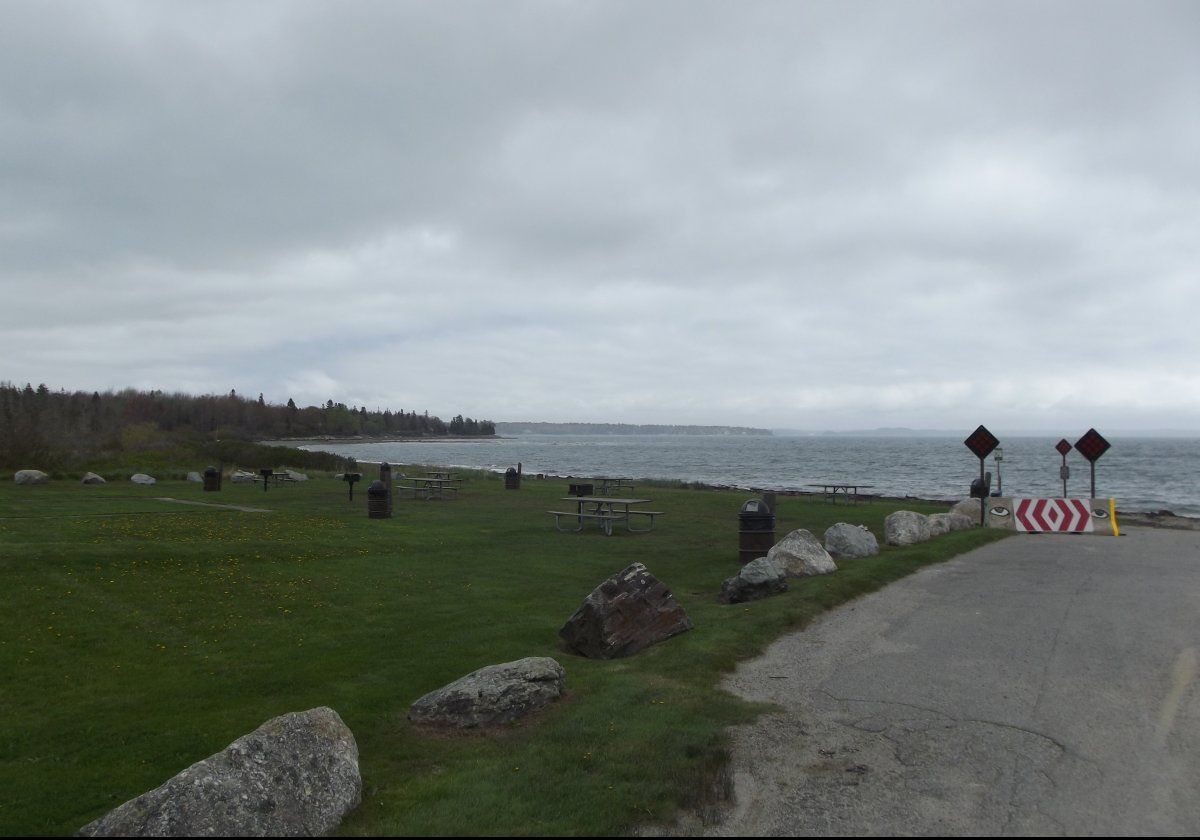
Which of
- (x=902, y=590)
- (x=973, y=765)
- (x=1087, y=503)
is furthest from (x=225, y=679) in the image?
(x=1087, y=503)

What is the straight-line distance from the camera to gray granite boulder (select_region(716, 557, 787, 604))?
34.7 feet

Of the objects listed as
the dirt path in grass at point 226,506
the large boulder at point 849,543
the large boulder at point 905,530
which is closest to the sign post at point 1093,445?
the large boulder at point 905,530

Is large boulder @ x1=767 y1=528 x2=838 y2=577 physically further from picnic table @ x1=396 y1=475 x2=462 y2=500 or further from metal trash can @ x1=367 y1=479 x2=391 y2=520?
picnic table @ x1=396 y1=475 x2=462 y2=500

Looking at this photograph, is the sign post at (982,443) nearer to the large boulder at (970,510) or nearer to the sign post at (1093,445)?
the large boulder at (970,510)

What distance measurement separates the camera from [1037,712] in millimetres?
5836

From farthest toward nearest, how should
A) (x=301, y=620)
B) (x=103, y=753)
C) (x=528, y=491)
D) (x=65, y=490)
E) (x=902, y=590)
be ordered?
(x=528, y=491)
(x=65, y=490)
(x=902, y=590)
(x=301, y=620)
(x=103, y=753)

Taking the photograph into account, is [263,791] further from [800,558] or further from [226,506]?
[226,506]

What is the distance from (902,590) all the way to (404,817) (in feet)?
28.0

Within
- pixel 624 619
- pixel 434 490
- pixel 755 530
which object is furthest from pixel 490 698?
pixel 434 490

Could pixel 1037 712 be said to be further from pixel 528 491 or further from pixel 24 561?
pixel 528 491

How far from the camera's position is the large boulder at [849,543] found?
47.1 ft

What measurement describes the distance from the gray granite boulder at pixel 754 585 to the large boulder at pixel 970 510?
1157 cm

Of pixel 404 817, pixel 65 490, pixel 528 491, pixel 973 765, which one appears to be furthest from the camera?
pixel 528 491

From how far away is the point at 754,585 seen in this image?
10.6 metres
